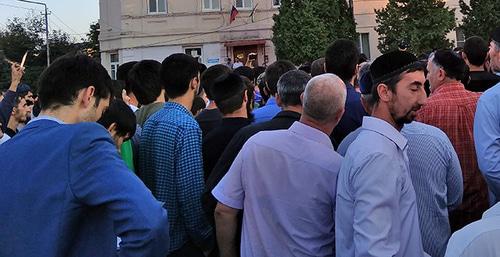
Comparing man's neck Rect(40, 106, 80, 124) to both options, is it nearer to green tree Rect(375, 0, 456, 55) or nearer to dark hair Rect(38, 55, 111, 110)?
dark hair Rect(38, 55, 111, 110)

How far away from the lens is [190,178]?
426 centimetres

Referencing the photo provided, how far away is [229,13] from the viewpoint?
116ft

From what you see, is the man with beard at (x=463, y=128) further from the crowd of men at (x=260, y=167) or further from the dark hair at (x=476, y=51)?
the dark hair at (x=476, y=51)

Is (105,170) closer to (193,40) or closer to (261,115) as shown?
(261,115)

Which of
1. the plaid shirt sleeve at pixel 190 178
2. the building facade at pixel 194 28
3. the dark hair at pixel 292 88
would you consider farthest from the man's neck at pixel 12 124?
the building facade at pixel 194 28

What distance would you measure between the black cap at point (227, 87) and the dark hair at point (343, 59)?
1.03 m

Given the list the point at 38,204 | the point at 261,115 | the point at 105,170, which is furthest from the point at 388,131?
the point at 261,115

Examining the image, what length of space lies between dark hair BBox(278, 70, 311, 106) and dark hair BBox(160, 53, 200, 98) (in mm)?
741

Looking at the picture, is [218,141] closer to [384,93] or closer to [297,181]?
[297,181]

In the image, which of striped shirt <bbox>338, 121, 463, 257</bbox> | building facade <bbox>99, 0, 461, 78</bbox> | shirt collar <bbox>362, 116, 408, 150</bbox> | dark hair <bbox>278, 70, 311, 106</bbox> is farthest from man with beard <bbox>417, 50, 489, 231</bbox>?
building facade <bbox>99, 0, 461, 78</bbox>

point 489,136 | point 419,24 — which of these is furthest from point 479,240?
point 419,24

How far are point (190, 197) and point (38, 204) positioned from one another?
1.89 m

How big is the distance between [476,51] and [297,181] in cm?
330

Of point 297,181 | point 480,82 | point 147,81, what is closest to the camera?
point 297,181
